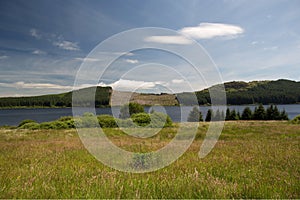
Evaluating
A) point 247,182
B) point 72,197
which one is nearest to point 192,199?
point 247,182

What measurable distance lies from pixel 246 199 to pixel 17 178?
491 centimetres

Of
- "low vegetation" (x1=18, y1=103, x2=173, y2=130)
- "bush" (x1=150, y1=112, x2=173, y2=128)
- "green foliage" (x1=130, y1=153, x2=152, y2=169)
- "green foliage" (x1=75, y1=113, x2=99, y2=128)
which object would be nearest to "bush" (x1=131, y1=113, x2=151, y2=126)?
"low vegetation" (x1=18, y1=103, x2=173, y2=130)

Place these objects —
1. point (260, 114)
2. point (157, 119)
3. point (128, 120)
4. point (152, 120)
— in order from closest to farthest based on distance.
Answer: point (152, 120) → point (128, 120) → point (157, 119) → point (260, 114)

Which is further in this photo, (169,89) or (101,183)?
(169,89)

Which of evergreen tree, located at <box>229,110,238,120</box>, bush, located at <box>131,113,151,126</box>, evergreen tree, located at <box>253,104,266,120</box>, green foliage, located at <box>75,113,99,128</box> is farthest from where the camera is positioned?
evergreen tree, located at <box>229,110,238,120</box>

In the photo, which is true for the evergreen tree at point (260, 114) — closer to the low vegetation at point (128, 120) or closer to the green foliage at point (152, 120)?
the low vegetation at point (128, 120)

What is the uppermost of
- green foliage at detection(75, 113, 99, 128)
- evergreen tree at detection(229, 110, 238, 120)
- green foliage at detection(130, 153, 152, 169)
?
green foliage at detection(130, 153, 152, 169)

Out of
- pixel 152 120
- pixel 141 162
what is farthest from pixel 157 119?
pixel 141 162

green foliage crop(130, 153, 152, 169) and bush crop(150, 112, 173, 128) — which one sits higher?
green foliage crop(130, 153, 152, 169)

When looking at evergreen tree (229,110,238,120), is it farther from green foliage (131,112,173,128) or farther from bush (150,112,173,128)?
bush (150,112,173,128)

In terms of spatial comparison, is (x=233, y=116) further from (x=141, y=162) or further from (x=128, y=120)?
(x=141, y=162)

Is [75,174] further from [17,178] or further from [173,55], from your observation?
[173,55]

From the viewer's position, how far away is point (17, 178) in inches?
211

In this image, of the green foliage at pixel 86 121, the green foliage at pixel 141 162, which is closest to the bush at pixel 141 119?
the green foliage at pixel 86 121
